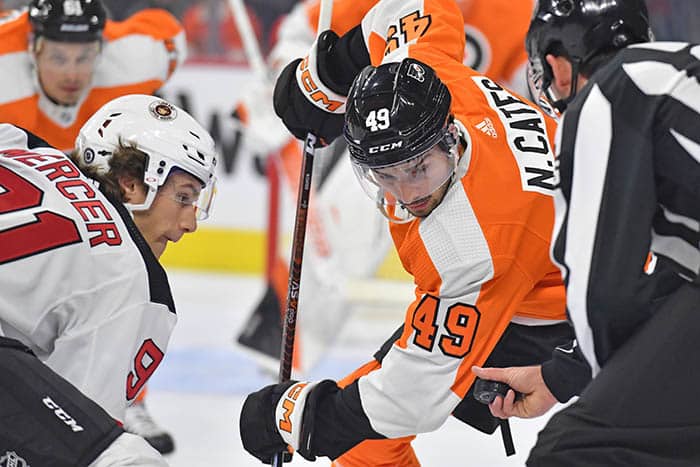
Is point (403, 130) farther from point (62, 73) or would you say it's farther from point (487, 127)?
point (62, 73)

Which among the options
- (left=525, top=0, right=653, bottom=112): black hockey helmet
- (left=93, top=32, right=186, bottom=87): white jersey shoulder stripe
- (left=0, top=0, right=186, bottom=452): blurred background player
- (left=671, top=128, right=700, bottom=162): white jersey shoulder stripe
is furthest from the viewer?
(left=93, top=32, right=186, bottom=87): white jersey shoulder stripe

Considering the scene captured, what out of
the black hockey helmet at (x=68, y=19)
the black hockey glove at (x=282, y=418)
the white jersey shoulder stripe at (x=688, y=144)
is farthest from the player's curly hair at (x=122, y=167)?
the black hockey helmet at (x=68, y=19)

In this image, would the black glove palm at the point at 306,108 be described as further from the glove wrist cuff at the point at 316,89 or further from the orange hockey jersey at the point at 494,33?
the orange hockey jersey at the point at 494,33

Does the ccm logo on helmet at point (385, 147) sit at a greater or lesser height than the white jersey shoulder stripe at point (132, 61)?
greater

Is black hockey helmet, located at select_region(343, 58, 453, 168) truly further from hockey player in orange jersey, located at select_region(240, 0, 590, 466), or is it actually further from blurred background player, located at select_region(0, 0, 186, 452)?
blurred background player, located at select_region(0, 0, 186, 452)

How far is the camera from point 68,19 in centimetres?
331

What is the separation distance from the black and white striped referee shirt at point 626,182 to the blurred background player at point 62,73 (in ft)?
6.45

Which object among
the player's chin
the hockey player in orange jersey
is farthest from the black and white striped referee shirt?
the player's chin

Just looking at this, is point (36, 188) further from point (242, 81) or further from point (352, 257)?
point (242, 81)

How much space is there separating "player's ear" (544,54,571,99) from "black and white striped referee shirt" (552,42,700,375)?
188 millimetres

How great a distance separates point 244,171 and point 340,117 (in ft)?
10.9

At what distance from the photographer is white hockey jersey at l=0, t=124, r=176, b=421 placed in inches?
68.3

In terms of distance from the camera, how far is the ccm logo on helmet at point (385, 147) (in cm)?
191

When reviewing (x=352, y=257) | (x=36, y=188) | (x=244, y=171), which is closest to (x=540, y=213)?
(x=36, y=188)
